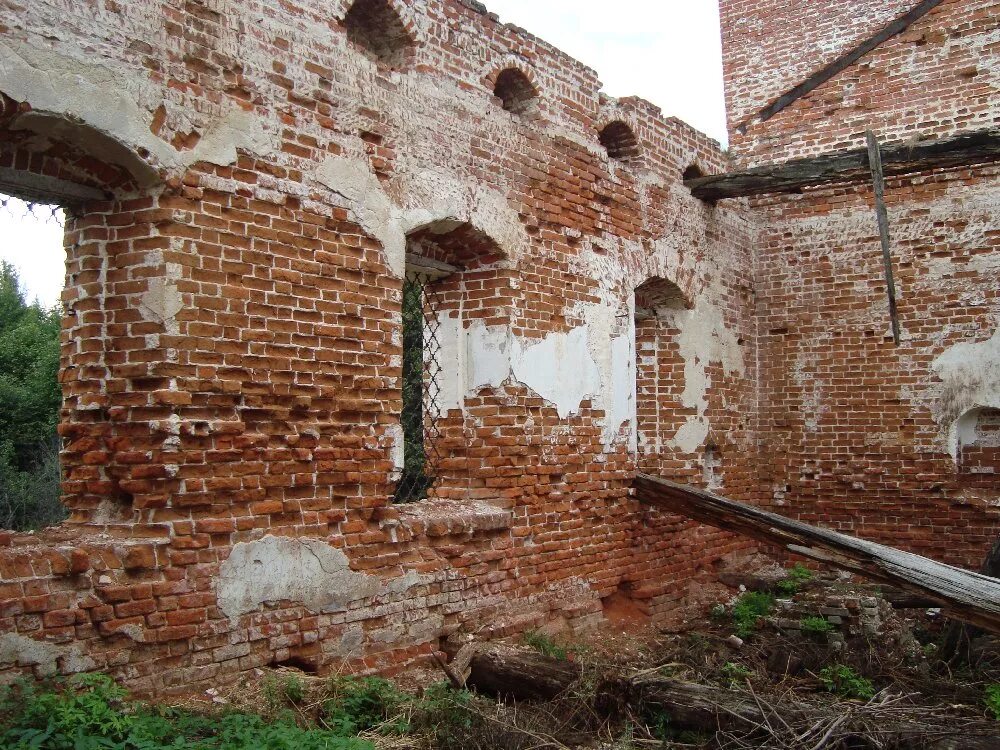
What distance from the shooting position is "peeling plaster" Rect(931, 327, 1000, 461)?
9594 millimetres

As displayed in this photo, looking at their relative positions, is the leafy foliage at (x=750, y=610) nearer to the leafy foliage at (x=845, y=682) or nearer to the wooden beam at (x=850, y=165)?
the leafy foliage at (x=845, y=682)

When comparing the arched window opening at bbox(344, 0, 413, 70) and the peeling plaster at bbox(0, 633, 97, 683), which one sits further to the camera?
the arched window opening at bbox(344, 0, 413, 70)

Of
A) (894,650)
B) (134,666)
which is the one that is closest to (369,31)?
(134,666)

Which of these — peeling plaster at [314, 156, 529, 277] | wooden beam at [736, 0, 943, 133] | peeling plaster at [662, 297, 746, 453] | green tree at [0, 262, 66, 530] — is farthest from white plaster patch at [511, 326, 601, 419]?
green tree at [0, 262, 66, 530]

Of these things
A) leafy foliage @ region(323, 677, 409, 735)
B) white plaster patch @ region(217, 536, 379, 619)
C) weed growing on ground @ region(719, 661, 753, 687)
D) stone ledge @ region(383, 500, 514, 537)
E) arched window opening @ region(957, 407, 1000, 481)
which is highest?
arched window opening @ region(957, 407, 1000, 481)

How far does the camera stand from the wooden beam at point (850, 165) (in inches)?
335

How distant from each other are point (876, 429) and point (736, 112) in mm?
3998

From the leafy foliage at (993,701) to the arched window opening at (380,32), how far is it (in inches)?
207

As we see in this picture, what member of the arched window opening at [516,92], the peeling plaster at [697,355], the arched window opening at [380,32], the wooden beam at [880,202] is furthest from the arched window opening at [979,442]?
the arched window opening at [380,32]

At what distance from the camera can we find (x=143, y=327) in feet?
15.5

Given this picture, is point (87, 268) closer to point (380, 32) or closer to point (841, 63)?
point (380, 32)

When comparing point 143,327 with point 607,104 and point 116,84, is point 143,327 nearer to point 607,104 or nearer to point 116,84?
point 116,84

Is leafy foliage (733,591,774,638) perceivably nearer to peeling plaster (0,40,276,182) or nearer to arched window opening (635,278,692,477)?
arched window opening (635,278,692,477)

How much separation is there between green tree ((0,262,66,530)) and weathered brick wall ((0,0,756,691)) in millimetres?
9884
